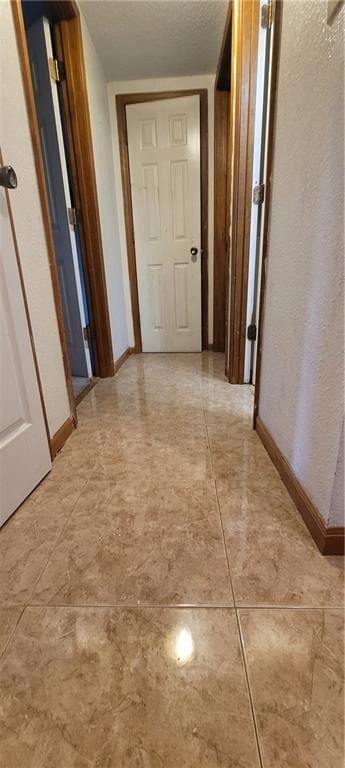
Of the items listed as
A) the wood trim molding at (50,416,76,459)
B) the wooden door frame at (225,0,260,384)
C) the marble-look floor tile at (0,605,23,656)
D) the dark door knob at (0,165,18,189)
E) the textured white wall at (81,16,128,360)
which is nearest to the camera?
the marble-look floor tile at (0,605,23,656)

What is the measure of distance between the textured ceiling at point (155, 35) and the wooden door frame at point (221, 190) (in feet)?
0.40

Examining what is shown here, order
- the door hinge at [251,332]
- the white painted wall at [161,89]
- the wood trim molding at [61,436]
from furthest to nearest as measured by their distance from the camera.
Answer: the white painted wall at [161,89]
the door hinge at [251,332]
the wood trim molding at [61,436]

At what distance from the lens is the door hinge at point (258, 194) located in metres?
1.68

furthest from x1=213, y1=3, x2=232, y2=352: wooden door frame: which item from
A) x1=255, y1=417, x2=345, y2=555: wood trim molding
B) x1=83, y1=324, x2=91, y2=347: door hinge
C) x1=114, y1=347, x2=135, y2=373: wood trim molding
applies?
x1=255, y1=417, x2=345, y2=555: wood trim molding

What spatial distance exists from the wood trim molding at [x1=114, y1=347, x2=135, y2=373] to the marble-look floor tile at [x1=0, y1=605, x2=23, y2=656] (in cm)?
181

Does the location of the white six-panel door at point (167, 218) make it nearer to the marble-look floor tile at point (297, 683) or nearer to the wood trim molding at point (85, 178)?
the wood trim molding at point (85, 178)

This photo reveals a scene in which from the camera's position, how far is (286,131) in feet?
3.34

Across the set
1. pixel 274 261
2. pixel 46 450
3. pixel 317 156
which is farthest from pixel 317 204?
pixel 46 450

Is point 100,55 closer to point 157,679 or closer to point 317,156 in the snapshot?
point 317,156

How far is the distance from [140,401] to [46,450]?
2.45 feet

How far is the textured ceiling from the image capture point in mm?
1769

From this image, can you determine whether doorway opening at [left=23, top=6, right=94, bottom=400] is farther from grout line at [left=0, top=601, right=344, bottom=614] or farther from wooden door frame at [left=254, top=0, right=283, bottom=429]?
grout line at [left=0, top=601, right=344, bottom=614]

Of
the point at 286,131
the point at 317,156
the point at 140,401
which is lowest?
the point at 140,401

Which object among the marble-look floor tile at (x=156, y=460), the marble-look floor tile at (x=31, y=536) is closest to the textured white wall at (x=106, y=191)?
the marble-look floor tile at (x=156, y=460)
